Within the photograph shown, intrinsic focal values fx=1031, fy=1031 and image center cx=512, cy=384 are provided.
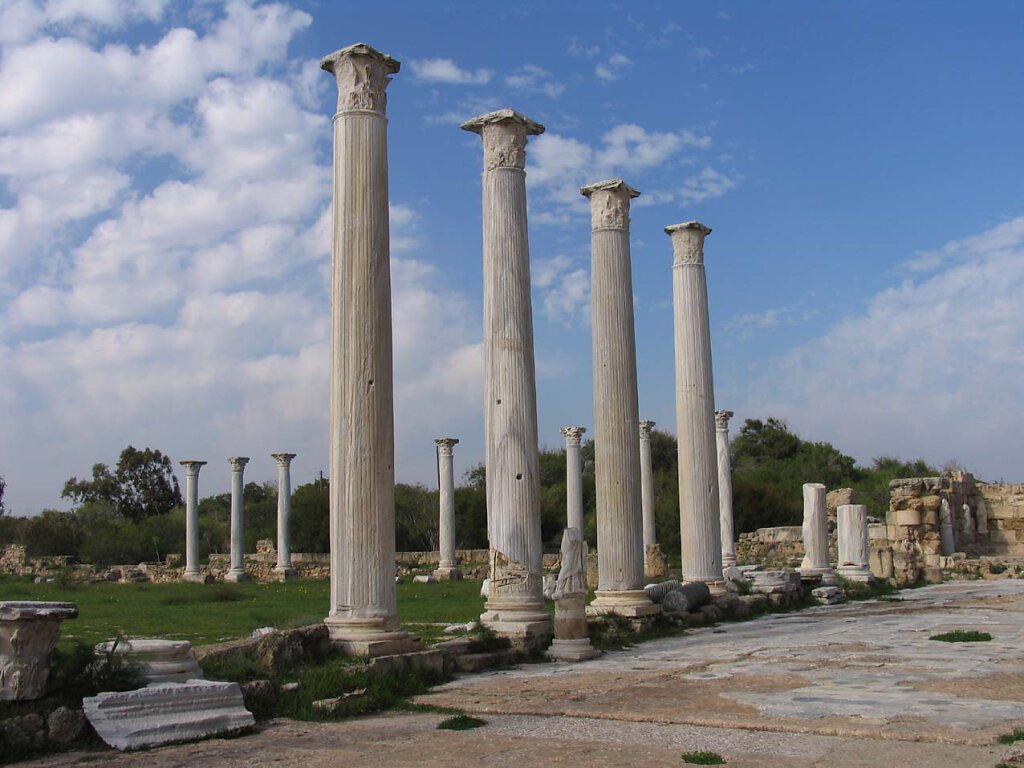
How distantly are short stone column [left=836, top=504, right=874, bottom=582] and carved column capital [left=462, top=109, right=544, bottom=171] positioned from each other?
17.0 metres

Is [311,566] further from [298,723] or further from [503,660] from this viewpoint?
[298,723]

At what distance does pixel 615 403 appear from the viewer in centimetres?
1659

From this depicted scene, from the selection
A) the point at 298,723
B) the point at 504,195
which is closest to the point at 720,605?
the point at 504,195

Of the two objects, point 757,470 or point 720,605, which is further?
point 757,470

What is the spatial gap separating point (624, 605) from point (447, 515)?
74.4 ft

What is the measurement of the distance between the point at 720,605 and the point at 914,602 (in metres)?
6.03

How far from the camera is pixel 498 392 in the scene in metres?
14.3

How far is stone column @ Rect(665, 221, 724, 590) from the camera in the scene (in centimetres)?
1856

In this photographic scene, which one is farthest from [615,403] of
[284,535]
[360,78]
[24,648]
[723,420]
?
[284,535]

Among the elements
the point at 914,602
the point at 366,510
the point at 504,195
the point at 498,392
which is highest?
the point at 504,195

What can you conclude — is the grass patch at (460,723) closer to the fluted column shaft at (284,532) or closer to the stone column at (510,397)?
the stone column at (510,397)

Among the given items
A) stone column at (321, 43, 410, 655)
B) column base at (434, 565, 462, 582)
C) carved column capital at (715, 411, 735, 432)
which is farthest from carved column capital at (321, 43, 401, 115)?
column base at (434, 565, 462, 582)

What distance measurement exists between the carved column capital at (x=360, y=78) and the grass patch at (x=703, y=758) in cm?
843

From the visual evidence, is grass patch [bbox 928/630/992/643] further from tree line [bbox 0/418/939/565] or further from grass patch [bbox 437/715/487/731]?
tree line [bbox 0/418/939/565]
